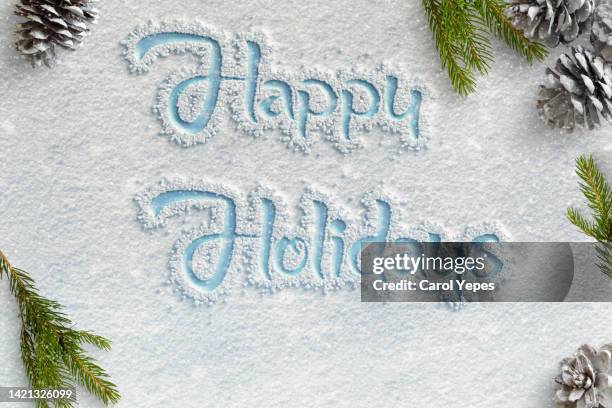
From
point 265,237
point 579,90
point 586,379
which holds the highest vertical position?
point 579,90

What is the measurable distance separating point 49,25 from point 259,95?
299 millimetres

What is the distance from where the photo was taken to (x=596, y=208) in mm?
942

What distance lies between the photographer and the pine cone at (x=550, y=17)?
892mm

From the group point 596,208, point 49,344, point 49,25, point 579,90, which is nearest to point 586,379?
point 596,208

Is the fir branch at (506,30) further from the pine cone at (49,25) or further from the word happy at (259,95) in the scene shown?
the pine cone at (49,25)

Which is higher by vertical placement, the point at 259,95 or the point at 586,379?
the point at 259,95

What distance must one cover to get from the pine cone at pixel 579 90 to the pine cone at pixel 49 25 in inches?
25.9

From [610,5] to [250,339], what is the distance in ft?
2.34

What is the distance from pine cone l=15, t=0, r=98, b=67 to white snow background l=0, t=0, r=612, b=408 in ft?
0.10

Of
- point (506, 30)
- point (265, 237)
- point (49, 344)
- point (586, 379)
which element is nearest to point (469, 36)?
point (506, 30)

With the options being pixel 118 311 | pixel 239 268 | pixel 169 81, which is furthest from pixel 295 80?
pixel 118 311

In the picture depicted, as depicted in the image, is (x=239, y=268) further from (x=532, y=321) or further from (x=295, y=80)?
(x=532, y=321)

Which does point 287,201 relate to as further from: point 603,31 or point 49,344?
point 603,31

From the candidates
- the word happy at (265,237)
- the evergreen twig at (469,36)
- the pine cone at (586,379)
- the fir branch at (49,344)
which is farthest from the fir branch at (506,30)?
the fir branch at (49,344)
